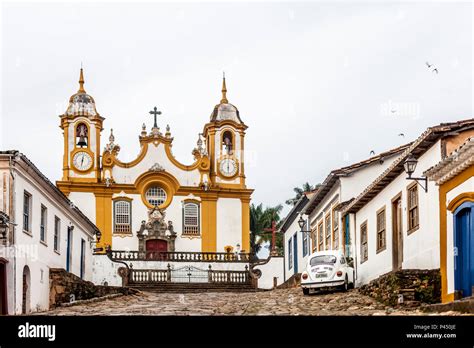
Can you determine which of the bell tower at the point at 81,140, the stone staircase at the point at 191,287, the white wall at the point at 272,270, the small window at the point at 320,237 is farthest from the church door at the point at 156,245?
the small window at the point at 320,237

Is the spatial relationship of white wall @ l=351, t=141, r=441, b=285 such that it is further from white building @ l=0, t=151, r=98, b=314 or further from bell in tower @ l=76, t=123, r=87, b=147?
bell in tower @ l=76, t=123, r=87, b=147

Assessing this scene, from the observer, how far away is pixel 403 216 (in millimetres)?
24484

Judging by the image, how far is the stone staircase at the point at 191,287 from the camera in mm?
40781

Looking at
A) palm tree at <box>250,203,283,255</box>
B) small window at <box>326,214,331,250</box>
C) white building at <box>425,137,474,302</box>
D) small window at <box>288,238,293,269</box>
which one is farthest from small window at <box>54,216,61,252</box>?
palm tree at <box>250,203,283,255</box>

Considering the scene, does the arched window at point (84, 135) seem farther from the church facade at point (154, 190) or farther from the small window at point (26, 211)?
the small window at point (26, 211)

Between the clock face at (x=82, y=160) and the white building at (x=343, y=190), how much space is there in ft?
70.2

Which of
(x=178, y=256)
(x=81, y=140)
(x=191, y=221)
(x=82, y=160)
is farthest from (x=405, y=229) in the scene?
(x=81, y=140)

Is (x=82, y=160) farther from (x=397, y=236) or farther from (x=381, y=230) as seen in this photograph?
(x=397, y=236)

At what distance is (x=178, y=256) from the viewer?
159 ft

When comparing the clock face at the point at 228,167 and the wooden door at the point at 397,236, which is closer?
the wooden door at the point at 397,236

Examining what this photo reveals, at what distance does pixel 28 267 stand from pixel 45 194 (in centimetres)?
271

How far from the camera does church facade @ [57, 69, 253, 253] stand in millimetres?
53375
